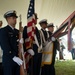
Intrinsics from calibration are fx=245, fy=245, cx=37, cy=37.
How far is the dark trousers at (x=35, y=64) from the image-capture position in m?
3.90

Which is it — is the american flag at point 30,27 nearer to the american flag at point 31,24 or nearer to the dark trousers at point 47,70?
the american flag at point 31,24

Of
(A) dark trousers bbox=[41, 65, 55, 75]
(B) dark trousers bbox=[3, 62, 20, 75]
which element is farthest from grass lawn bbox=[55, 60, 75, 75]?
(B) dark trousers bbox=[3, 62, 20, 75]

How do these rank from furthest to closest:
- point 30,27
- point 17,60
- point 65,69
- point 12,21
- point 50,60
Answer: point 65,69, point 50,60, point 30,27, point 12,21, point 17,60

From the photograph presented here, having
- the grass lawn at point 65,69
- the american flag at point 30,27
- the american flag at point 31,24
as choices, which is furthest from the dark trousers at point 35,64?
the grass lawn at point 65,69

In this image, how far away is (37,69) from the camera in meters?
4.05

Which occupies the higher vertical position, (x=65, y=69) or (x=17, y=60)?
(x=17, y=60)

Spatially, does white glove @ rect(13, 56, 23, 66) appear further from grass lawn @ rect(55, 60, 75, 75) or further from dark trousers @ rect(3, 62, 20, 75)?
grass lawn @ rect(55, 60, 75, 75)

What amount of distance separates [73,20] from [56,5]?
8672 mm

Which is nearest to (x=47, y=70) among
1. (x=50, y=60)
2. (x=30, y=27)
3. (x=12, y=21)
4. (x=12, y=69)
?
(x=50, y=60)

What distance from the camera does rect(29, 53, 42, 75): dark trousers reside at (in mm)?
3900

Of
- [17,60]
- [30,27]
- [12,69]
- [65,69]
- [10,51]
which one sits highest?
[30,27]

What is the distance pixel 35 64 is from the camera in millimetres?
3990

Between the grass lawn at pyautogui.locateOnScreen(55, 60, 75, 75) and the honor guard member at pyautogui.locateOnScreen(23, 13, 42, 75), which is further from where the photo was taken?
the grass lawn at pyautogui.locateOnScreen(55, 60, 75, 75)

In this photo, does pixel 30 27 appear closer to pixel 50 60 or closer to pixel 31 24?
pixel 31 24
